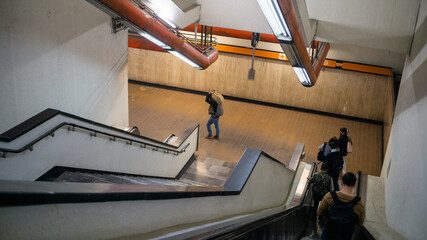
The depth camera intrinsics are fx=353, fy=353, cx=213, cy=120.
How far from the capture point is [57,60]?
18.8ft

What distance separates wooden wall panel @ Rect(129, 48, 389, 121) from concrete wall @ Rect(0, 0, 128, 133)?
580cm

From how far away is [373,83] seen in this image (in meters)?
11.9

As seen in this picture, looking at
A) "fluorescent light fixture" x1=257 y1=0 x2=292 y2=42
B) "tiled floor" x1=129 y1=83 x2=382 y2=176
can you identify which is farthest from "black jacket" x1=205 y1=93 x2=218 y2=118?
"fluorescent light fixture" x1=257 y1=0 x2=292 y2=42

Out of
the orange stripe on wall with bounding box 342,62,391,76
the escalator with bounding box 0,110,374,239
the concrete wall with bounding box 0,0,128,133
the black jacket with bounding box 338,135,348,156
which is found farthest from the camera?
the orange stripe on wall with bounding box 342,62,391,76

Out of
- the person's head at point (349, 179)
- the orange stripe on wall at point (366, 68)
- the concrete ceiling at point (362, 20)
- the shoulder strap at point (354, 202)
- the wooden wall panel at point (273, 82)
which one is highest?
the concrete ceiling at point (362, 20)

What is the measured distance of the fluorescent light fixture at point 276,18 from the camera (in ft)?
14.3

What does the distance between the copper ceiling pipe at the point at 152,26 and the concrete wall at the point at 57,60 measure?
3.84 feet

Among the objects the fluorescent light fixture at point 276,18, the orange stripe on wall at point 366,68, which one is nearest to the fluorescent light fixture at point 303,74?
the fluorescent light fixture at point 276,18

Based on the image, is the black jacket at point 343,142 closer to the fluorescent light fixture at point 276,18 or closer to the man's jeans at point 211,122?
the man's jeans at point 211,122

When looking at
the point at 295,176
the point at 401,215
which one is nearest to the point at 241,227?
Answer: the point at 401,215

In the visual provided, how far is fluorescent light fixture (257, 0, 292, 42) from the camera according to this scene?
4352 millimetres

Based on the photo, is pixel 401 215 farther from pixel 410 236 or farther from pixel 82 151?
pixel 82 151

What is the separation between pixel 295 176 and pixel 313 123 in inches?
172

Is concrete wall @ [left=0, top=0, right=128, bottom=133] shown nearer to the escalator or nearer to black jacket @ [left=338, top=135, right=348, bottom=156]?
the escalator
